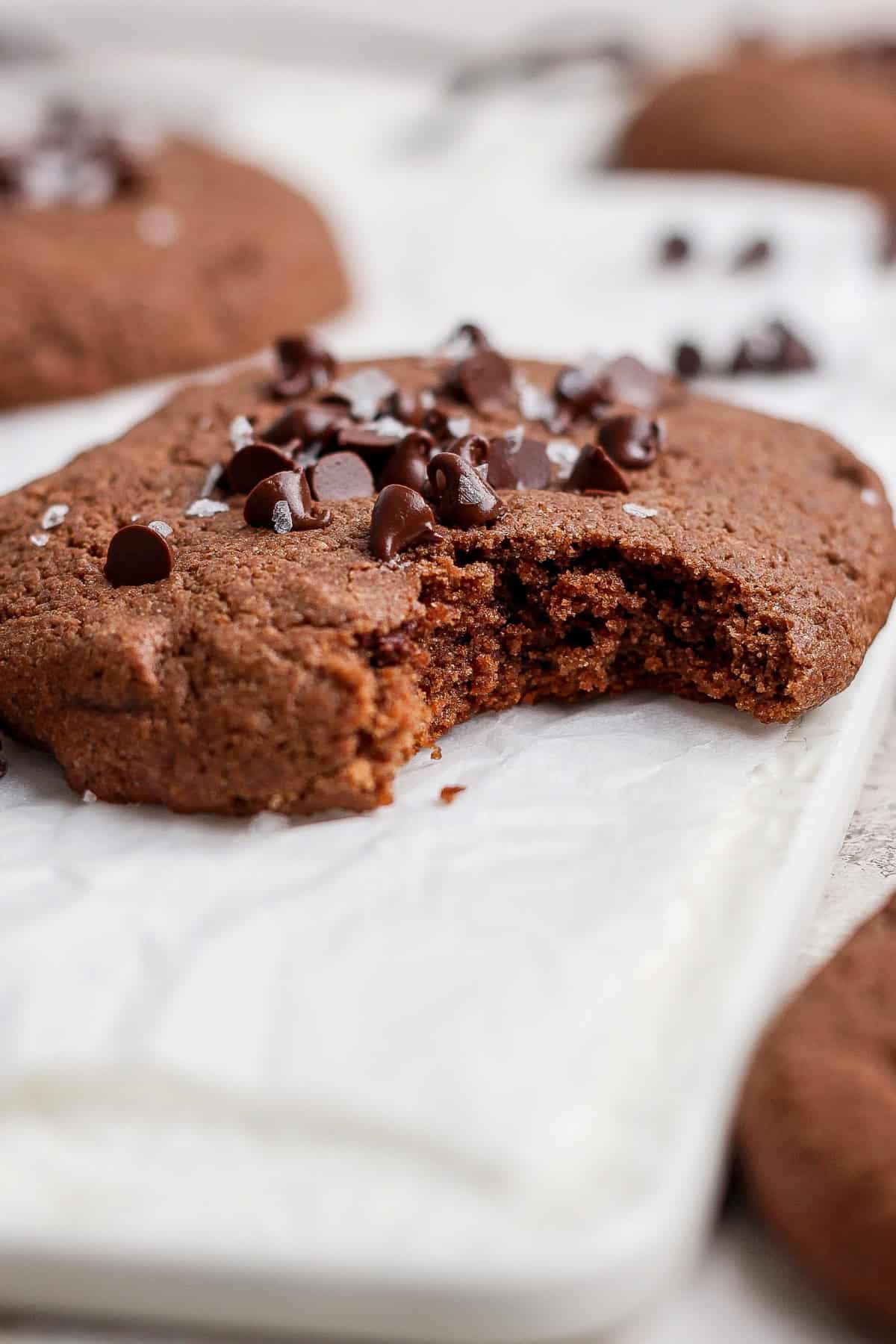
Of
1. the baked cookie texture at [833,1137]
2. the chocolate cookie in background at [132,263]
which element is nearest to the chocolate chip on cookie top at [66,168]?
the chocolate cookie in background at [132,263]

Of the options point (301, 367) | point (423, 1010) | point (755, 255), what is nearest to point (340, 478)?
point (301, 367)

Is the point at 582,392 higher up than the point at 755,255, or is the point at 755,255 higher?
the point at 582,392

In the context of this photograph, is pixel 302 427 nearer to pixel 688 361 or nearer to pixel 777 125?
pixel 688 361

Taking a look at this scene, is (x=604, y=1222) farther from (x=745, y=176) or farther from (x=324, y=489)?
(x=745, y=176)

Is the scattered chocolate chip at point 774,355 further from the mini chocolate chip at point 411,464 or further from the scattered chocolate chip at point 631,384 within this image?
the mini chocolate chip at point 411,464

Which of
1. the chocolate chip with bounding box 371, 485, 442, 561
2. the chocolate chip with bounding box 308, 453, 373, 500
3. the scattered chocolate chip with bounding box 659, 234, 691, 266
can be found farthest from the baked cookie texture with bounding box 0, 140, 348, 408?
the chocolate chip with bounding box 371, 485, 442, 561

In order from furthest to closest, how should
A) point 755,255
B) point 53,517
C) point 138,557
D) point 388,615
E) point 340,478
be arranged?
point 755,255 < point 53,517 < point 340,478 < point 138,557 < point 388,615

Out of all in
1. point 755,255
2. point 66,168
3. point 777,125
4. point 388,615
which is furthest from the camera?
point 777,125

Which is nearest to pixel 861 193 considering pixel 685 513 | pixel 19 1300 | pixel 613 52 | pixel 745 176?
pixel 745 176
